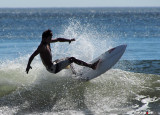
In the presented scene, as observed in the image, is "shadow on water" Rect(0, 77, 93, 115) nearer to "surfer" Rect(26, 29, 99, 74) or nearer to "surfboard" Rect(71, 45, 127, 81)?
"surfboard" Rect(71, 45, 127, 81)

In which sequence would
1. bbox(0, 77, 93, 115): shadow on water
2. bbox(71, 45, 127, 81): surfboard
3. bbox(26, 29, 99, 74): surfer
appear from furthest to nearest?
bbox(71, 45, 127, 81): surfboard < bbox(26, 29, 99, 74): surfer < bbox(0, 77, 93, 115): shadow on water

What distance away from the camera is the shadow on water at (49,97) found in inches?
319

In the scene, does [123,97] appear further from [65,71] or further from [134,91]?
[65,71]

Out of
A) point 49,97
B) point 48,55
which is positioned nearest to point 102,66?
point 48,55

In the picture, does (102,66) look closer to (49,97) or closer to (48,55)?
(48,55)

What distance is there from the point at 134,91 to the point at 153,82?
52.7 inches

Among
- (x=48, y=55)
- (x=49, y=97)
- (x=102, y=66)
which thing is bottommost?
(x=49, y=97)

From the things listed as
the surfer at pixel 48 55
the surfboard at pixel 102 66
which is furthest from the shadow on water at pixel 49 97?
the surfer at pixel 48 55

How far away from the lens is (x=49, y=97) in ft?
29.2

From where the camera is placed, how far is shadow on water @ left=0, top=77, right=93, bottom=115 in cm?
809

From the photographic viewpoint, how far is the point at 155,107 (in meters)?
8.03

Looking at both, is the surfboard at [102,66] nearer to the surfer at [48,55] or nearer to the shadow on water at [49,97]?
the shadow on water at [49,97]

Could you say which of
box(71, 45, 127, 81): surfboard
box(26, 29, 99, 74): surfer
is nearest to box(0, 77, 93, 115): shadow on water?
box(71, 45, 127, 81): surfboard

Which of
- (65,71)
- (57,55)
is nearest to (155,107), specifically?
(65,71)
